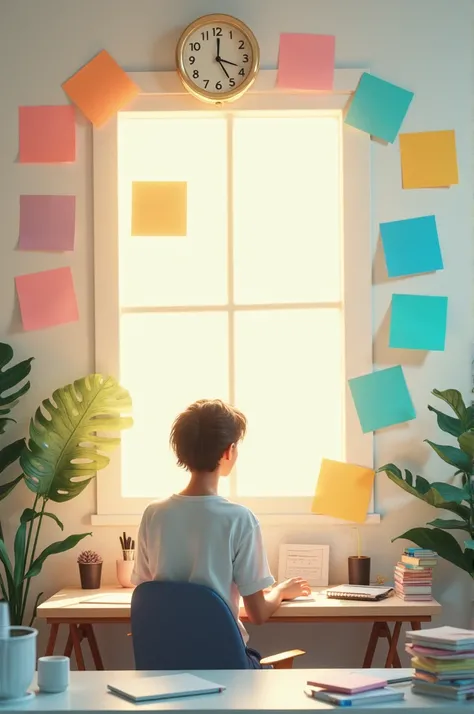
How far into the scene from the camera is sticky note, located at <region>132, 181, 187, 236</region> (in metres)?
3.72

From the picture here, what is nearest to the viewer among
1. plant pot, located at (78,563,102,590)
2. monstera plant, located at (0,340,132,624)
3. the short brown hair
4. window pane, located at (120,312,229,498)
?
the short brown hair

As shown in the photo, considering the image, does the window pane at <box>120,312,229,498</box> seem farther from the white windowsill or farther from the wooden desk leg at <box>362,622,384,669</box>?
the wooden desk leg at <box>362,622,384,669</box>

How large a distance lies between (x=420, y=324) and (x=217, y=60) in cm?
124

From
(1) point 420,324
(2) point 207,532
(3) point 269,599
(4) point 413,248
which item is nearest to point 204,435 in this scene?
(2) point 207,532

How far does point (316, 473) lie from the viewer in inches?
154

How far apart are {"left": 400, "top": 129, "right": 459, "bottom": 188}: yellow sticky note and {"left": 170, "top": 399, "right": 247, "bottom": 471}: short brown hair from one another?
1.34 metres

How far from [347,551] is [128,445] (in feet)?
3.11

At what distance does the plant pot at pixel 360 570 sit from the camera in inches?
138

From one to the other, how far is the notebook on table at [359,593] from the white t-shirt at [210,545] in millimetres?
587

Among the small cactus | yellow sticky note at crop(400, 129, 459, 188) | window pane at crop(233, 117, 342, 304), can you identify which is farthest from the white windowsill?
yellow sticky note at crop(400, 129, 459, 188)

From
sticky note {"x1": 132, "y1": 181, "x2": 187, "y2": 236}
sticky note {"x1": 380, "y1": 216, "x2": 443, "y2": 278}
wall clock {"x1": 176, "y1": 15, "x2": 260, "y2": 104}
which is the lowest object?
sticky note {"x1": 380, "y1": 216, "x2": 443, "y2": 278}

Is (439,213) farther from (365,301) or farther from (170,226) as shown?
(170,226)

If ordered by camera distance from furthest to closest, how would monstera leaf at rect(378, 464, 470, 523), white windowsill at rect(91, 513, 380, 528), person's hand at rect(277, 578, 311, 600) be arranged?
white windowsill at rect(91, 513, 380, 528)
monstera leaf at rect(378, 464, 470, 523)
person's hand at rect(277, 578, 311, 600)

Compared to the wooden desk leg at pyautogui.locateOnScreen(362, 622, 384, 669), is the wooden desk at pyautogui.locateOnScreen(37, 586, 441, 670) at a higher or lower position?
higher
